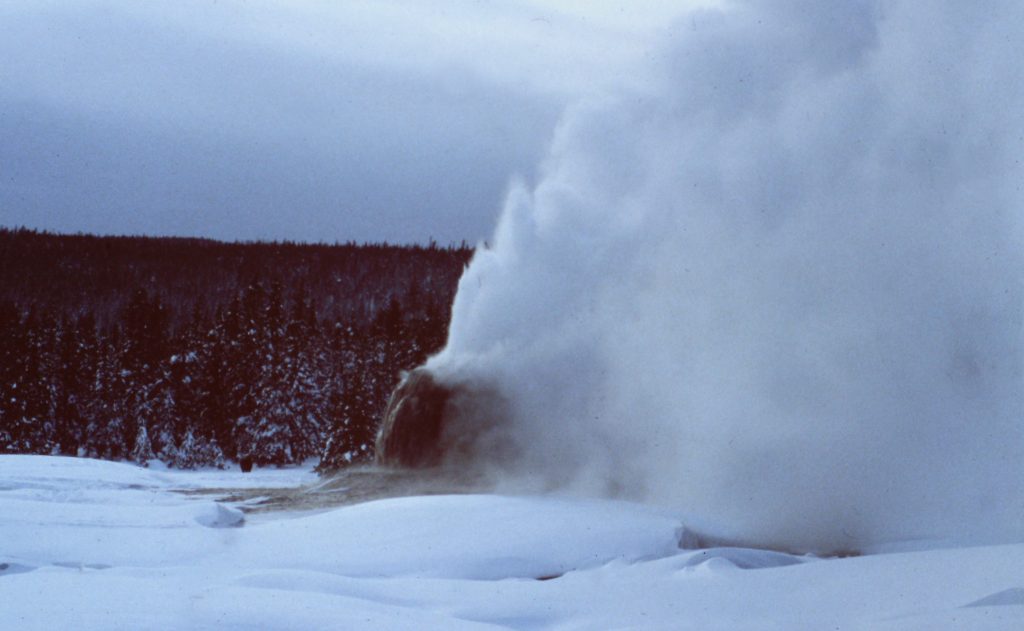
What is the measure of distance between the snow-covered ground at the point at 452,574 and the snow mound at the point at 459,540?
1.1 inches

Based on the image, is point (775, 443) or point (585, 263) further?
point (585, 263)

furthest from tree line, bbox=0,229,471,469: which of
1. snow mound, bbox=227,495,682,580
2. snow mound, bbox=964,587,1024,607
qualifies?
snow mound, bbox=964,587,1024,607

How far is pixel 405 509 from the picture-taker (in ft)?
47.3

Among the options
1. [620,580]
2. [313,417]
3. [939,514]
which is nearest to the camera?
[620,580]

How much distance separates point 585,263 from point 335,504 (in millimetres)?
8580

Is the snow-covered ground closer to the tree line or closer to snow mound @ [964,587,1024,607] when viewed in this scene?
snow mound @ [964,587,1024,607]

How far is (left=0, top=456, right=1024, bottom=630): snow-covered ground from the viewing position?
8.77m

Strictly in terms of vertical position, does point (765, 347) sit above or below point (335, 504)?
above

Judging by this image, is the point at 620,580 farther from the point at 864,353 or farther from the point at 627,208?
the point at 627,208

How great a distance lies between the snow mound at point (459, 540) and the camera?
12234 mm

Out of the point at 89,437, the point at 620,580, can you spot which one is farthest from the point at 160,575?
the point at 89,437

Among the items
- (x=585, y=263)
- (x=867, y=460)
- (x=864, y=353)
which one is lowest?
(x=867, y=460)

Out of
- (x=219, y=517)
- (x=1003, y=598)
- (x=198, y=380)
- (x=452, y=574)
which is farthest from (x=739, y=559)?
(x=198, y=380)

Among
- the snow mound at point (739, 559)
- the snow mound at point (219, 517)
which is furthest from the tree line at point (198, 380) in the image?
the snow mound at point (739, 559)
